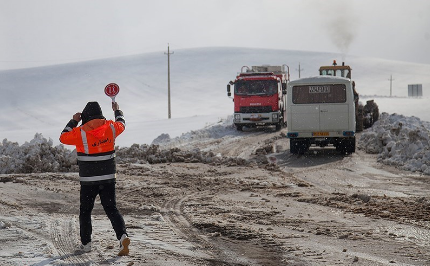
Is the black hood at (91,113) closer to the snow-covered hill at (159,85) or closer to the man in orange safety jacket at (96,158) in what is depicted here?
the man in orange safety jacket at (96,158)

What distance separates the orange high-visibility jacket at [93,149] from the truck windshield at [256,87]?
2331 centimetres

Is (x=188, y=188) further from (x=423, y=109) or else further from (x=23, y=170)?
(x=423, y=109)

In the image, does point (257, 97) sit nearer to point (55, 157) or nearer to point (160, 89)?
point (55, 157)

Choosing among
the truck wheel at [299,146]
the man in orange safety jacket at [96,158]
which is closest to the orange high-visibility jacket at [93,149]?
the man in orange safety jacket at [96,158]

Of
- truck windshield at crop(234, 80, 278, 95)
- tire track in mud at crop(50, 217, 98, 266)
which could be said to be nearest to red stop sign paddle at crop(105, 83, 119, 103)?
tire track in mud at crop(50, 217, 98, 266)

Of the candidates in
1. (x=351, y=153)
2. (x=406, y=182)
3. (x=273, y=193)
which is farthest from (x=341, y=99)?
(x=273, y=193)

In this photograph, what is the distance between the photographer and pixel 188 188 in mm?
13633

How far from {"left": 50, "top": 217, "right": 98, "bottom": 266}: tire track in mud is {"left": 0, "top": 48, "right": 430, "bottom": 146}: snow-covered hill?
1375 inches

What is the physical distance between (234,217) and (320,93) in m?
10.8

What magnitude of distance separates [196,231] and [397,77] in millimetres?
110119

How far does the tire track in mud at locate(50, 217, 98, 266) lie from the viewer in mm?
6812

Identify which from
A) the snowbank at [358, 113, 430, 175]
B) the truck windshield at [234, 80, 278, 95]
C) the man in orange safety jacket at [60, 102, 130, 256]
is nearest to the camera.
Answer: the man in orange safety jacket at [60, 102, 130, 256]

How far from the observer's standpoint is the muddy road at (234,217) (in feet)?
23.5

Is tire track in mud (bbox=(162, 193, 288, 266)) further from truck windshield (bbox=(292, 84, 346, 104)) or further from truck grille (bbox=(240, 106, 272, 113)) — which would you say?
truck grille (bbox=(240, 106, 272, 113))
